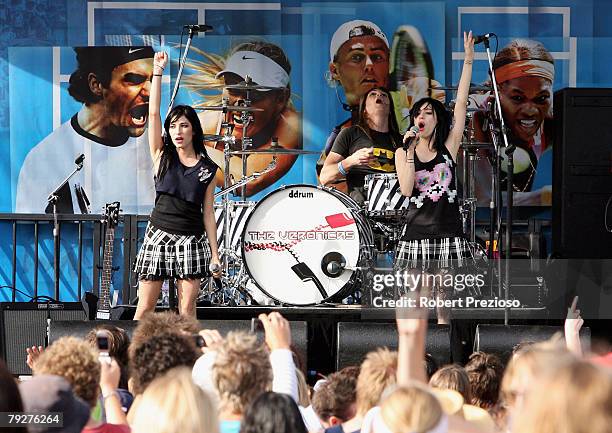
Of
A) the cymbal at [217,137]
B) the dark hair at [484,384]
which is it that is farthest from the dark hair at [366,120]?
the dark hair at [484,384]

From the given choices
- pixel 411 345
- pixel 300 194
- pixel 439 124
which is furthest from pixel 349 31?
pixel 411 345

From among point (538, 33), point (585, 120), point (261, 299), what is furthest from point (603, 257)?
point (261, 299)

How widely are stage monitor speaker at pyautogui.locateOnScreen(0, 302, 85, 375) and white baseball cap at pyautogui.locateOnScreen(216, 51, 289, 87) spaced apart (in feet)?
8.40

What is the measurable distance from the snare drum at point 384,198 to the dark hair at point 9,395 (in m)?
5.29

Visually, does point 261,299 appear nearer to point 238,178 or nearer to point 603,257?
point 238,178

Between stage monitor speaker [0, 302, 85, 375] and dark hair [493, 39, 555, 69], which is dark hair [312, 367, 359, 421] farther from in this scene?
dark hair [493, 39, 555, 69]

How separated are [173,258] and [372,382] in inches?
116

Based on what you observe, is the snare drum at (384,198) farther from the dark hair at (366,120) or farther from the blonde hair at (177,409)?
the blonde hair at (177,409)

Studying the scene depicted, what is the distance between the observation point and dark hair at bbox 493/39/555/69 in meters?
8.81

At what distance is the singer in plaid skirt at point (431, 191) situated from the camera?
656 cm

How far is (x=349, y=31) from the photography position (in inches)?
344

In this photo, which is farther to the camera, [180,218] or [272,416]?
[180,218]

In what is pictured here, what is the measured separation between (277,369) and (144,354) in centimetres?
45

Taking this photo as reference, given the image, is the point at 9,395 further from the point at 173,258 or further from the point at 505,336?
the point at 505,336
